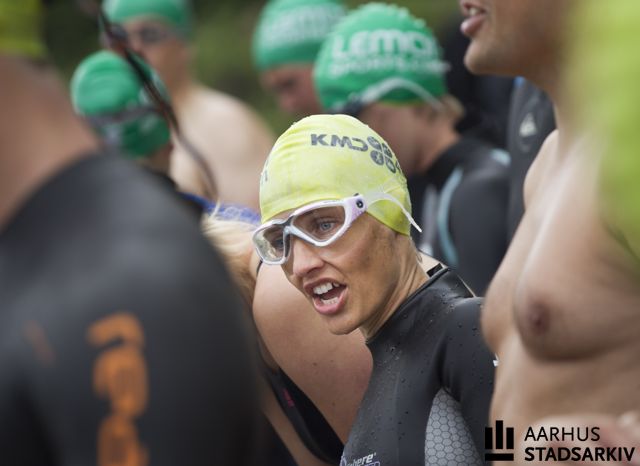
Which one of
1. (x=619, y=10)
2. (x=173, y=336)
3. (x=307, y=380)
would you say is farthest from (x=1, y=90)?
(x=307, y=380)

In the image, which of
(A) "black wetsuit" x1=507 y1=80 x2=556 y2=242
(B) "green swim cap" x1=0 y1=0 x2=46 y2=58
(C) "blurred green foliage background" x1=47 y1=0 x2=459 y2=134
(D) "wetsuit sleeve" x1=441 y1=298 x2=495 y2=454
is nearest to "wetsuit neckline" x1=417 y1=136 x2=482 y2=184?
(A) "black wetsuit" x1=507 y1=80 x2=556 y2=242

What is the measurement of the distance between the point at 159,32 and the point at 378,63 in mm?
2693

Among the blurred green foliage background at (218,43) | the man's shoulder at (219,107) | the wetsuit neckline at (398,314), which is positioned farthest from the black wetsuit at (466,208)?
the blurred green foliage background at (218,43)

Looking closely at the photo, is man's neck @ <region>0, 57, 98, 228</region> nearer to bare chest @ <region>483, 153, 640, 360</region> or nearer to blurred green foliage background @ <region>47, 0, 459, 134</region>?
bare chest @ <region>483, 153, 640, 360</region>

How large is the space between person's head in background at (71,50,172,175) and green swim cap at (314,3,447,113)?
2.85 feet

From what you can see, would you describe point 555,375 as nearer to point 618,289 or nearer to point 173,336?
point 618,289

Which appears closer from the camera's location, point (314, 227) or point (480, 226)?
point (314, 227)

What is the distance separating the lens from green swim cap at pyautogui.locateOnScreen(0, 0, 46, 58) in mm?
2322

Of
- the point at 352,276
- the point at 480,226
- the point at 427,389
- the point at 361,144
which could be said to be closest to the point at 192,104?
the point at 480,226

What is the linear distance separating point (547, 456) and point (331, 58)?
4.24 meters

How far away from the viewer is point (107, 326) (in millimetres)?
2109

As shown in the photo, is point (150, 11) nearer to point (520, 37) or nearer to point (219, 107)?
point (219, 107)

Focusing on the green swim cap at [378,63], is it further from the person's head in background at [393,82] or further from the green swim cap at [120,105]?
the green swim cap at [120,105]

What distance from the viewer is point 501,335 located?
11.3ft
